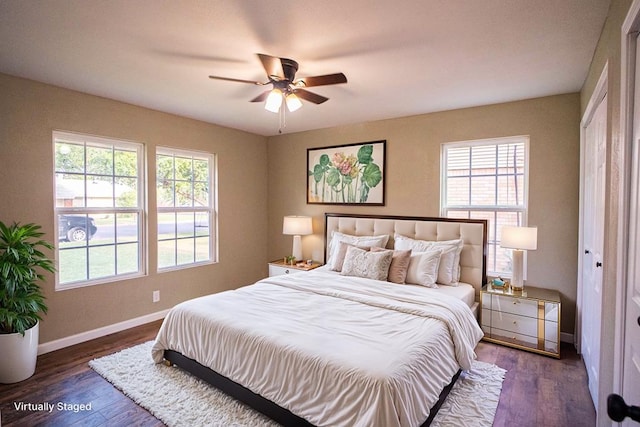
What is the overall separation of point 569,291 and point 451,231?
1.24 m

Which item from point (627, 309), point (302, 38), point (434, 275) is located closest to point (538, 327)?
point (434, 275)

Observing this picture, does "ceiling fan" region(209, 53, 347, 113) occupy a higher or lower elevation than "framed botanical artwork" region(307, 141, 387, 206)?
higher

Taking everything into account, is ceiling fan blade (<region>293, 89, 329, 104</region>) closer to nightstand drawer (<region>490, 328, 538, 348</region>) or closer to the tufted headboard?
the tufted headboard

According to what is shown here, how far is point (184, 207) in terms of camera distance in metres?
4.34

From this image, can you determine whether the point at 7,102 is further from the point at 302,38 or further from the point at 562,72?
the point at 562,72

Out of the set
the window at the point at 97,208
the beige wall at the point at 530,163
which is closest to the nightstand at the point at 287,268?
the beige wall at the point at 530,163

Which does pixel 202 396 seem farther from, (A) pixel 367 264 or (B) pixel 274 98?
(B) pixel 274 98

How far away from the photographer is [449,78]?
285 centimetres

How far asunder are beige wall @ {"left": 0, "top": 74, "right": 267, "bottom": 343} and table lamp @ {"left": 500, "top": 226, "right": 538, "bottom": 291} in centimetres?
356

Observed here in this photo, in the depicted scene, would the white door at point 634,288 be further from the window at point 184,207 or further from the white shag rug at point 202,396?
the window at point 184,207

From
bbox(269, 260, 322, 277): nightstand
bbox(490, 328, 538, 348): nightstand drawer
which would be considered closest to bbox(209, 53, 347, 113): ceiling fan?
bbox(269, 260, 322, 277): nightstand

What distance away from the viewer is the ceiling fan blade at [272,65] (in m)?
2.11

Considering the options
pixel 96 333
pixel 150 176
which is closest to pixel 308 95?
pixel 150 176

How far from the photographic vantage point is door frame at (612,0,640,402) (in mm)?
1433
